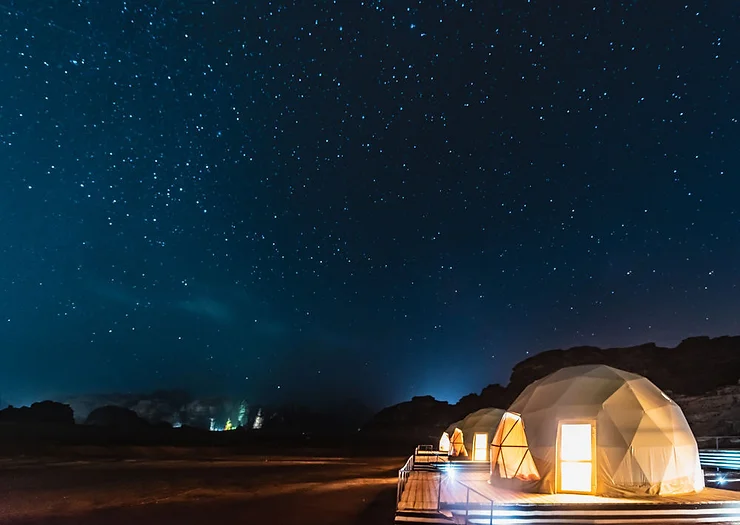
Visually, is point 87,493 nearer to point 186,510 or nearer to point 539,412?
point 186,510

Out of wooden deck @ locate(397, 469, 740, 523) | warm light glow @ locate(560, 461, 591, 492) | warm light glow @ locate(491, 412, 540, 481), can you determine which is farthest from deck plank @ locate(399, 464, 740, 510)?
warm light glow @ locate(491, 412, 540, 481)

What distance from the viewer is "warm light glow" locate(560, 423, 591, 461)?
564 inches

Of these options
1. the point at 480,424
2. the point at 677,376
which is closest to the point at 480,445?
the point at 480,424

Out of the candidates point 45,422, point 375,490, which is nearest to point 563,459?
point 375,490

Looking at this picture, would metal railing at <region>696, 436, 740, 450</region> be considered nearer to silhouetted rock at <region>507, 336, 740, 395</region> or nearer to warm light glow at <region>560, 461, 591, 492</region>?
silhouetted rock at <region>507, 336, 740, 395</region>

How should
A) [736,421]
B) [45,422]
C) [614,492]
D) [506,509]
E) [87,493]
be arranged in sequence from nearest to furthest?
[506,509], [614,492], [87,493], [736,421], [45,422]

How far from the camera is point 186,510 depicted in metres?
19.6

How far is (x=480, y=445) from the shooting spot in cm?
3366

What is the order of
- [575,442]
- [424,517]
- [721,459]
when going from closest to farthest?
1. [424,517]
2. [575,442]
3. [721,459]

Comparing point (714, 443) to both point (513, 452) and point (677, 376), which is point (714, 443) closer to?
point (513, 452)

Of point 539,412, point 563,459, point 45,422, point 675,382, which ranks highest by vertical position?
point 675,382

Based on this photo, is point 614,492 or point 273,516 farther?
point 273,516

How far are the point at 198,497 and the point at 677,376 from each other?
2533 inches

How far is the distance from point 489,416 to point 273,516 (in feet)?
69.7
